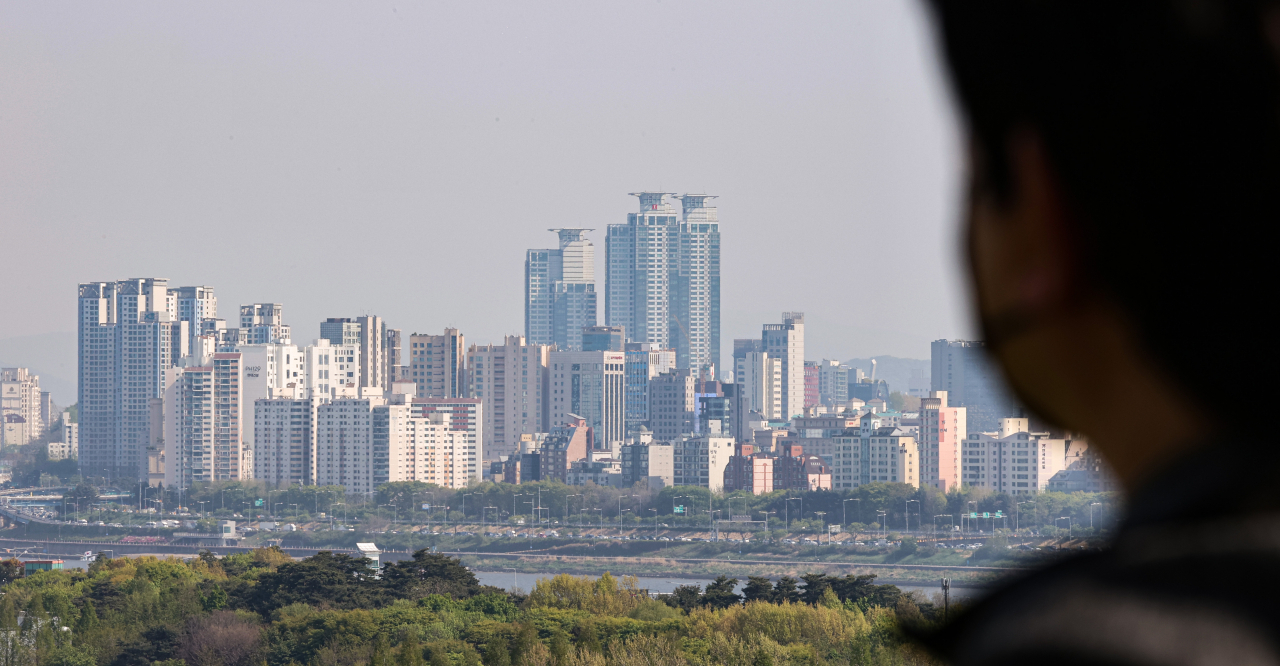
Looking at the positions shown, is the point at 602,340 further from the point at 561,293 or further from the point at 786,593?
the point at 786,593

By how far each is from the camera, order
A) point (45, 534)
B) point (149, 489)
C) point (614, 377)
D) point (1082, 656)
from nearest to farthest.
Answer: point (1082, 656)
point (45, 534)
point (149, 489)
point (614, 377)

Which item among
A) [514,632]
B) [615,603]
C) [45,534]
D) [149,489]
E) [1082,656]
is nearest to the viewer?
[1082,656]

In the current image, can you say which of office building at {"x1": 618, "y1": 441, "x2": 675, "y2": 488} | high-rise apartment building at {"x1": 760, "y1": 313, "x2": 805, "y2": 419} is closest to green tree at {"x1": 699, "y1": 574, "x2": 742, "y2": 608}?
office building at {"x1": 618, "y1": 441, "x2": 675, "y2": 488}

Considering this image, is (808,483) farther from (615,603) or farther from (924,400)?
(615,603)

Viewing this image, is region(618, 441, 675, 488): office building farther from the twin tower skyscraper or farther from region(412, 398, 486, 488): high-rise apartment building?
the twin tower skyscraper

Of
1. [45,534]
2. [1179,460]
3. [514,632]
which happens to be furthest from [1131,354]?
[45,534]

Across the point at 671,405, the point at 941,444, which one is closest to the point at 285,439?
the point at 671,405
